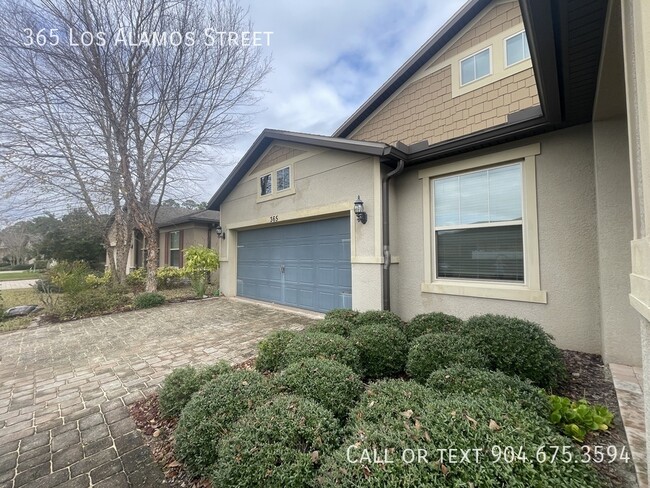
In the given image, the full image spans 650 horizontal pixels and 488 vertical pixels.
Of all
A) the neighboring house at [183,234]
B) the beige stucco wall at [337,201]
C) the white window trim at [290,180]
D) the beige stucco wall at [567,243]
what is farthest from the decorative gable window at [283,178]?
the neighboring house at [183,234]

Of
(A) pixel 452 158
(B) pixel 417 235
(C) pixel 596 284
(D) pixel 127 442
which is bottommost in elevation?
(D) pixel 127 442

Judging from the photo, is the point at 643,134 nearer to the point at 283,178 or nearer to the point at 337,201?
the point at 337,201

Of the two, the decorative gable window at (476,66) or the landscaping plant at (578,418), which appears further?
the decorative gable window at (476,66)

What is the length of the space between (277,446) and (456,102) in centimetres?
711

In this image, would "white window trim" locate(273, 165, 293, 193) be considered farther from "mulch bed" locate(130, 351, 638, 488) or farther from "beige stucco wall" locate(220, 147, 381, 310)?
"mulch bed" locate(130, 351, 638, 488)

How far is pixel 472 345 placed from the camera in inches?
123

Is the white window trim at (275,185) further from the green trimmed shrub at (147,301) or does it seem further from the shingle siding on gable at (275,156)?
the green trimmed shrub at (147,301)

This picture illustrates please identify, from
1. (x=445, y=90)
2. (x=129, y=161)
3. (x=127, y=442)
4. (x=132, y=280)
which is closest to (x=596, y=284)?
(x=445, y=90)

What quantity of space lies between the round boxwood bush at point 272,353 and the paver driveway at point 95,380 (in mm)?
840

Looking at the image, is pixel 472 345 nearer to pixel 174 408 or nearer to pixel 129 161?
pixel 174 408

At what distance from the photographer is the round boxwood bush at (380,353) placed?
11.0 ft

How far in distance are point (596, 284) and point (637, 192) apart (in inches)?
118

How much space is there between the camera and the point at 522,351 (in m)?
3.03

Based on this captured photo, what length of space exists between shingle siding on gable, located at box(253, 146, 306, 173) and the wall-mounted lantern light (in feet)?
8.16
